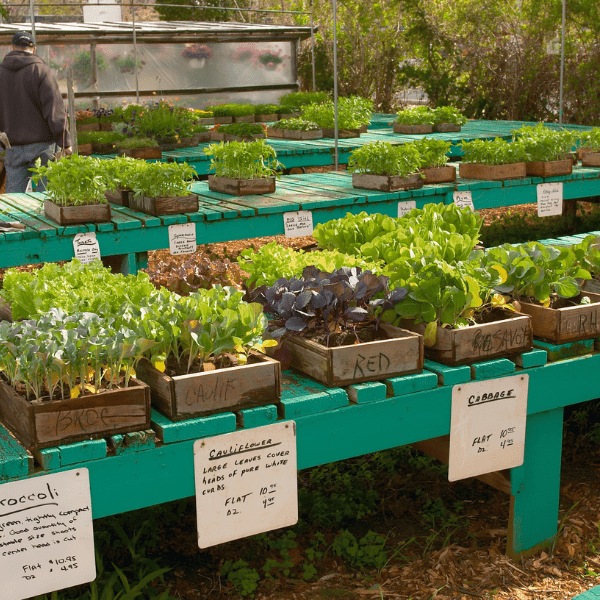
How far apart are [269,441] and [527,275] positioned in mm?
909

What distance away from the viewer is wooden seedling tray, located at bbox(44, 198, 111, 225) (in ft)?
12.7

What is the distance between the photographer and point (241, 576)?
2332 millimetres

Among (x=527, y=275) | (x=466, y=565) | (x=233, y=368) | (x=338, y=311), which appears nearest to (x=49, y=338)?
(x=233, y=368)

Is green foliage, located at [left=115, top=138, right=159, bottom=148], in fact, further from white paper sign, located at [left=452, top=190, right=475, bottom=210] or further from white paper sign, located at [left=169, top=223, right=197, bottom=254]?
white paper sign, located at [left=452, top=190, right=475, bottom=210]

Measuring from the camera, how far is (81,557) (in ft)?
5.44

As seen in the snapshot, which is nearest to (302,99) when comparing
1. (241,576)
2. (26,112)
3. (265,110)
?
(265,110)

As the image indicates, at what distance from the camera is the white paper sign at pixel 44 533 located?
Result: 5.15 feet

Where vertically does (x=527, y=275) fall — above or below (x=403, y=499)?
above

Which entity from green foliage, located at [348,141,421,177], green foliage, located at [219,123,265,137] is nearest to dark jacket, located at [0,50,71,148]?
green foliage, located at [219,123,265,137]

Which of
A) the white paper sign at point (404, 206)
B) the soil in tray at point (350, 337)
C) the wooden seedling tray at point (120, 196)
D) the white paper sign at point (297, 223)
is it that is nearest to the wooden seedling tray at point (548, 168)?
the white paper sign at point (404, 206)

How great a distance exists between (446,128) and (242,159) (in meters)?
3.79

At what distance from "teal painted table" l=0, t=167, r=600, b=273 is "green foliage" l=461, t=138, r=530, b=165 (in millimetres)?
164

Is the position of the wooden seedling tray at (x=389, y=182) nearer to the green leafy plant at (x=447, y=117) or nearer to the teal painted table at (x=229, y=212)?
the teal painted table at (x=229, y=212)

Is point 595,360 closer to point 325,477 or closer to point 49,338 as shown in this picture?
point 325,477
